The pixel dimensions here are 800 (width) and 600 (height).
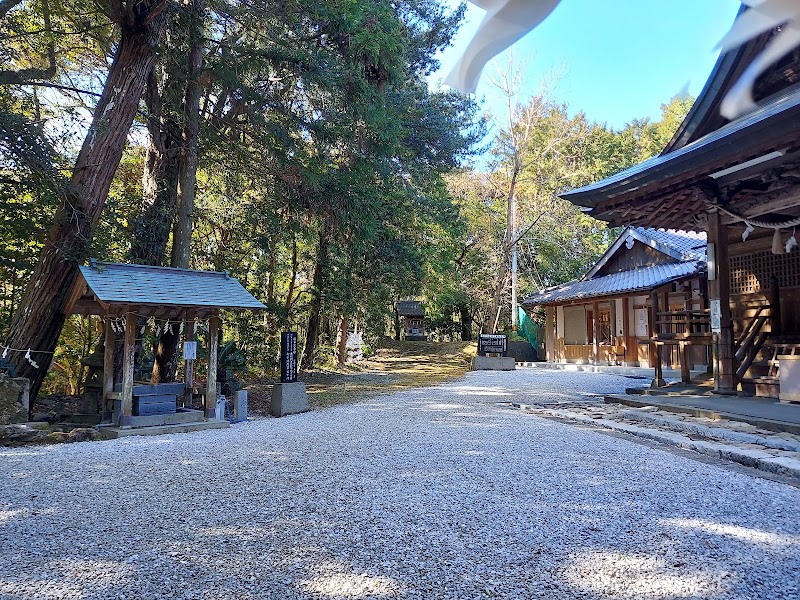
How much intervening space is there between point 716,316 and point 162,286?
291 inches

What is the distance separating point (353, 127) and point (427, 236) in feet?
27.6

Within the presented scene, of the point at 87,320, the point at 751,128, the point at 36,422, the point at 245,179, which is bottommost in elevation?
the point at 36,422

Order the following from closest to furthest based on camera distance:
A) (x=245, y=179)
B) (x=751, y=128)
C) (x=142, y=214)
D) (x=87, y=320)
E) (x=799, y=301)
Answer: (x=751, y=128) → (x=799, y=301) → (x=142, y=214) → (x=245, y=179) → (x=87, y=320)

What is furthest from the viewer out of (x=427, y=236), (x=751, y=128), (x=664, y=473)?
(x=427, y=236)

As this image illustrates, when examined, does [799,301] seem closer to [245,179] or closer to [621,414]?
[621,414]

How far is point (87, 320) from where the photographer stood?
1130cm

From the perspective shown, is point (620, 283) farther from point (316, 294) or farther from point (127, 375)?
point (127, 375)

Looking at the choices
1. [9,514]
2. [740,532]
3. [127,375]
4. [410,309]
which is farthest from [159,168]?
[410,309]

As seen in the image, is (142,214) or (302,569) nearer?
(302,569)

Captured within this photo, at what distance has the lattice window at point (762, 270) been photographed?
7.13m

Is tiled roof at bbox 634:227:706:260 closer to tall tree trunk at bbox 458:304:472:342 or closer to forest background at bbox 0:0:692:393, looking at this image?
forest background at bbox 0:0:692:393

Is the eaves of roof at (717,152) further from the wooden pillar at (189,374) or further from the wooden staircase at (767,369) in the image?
the wooden pillar at (189,374)

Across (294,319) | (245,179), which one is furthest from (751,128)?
(294,319)

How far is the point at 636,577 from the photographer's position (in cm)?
216
